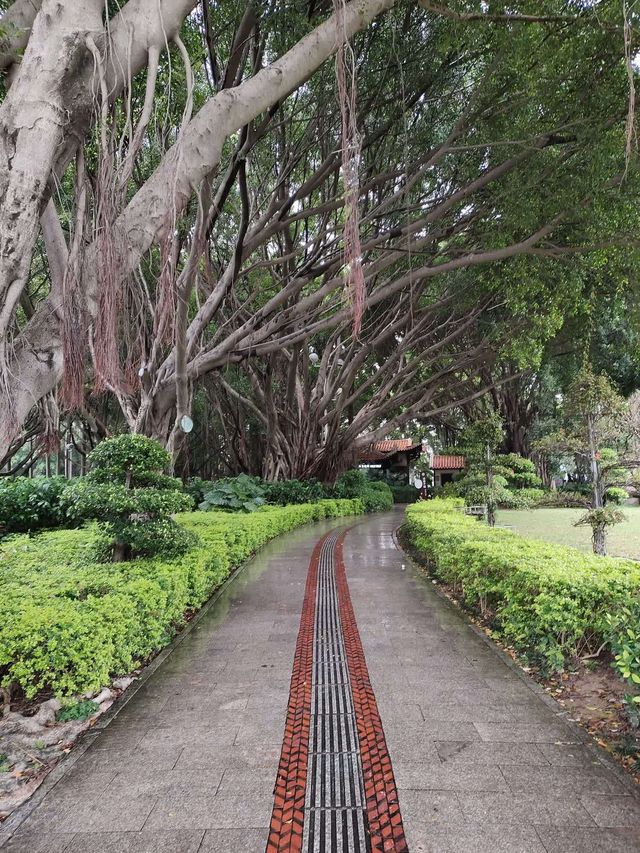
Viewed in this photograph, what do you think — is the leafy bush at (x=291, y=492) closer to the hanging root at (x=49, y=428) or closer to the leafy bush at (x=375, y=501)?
the leafy bush at (x=375, y=501)

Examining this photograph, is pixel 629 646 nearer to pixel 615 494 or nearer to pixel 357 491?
pixel 615 494

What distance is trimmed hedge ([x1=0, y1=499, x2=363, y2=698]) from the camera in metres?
3.01

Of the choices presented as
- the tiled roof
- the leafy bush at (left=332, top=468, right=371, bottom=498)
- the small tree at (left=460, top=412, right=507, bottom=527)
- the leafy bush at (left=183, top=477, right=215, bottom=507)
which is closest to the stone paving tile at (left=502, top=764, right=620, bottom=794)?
the small tree at (left=460, top=412, right=507, bottom=527)

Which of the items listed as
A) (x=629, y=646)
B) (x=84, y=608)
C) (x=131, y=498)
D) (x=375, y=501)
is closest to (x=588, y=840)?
(x=629, y=646)

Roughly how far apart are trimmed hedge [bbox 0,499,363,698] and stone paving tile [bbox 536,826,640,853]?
96.0 inches

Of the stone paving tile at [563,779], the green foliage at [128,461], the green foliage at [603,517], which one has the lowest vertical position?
the stone paving tile at [563,779]

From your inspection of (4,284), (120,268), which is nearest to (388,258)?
(120,268)

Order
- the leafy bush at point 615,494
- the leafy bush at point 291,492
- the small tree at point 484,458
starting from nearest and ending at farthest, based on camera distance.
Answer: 1. the leafy bush at point 615,494
2. the small tree at point 484,458
3. the leafy bush at point 291,492

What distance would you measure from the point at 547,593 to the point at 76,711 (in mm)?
3135

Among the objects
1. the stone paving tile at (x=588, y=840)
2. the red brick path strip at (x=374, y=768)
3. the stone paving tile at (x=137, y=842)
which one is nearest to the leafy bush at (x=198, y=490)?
the red brick path strip at (x=374, y=768)

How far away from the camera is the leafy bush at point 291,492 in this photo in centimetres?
1536

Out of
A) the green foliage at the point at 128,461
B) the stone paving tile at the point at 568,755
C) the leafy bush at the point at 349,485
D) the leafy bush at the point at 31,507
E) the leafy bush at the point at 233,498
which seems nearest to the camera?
the stone paving tile at the point at 568,755

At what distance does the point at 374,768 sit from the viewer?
2.46 meters

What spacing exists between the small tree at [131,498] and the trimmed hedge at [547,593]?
116 inches
